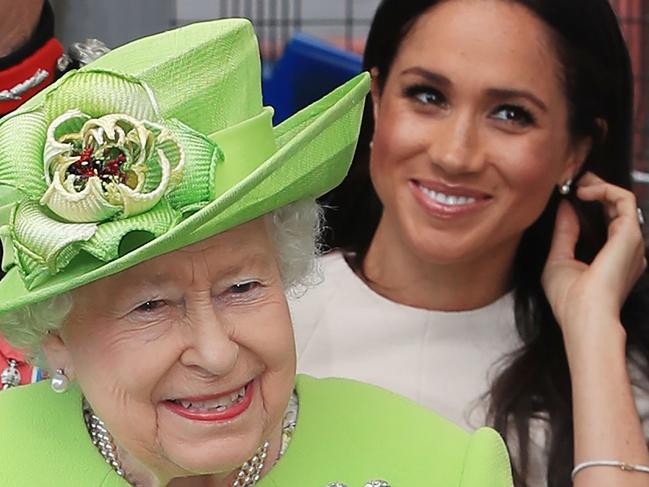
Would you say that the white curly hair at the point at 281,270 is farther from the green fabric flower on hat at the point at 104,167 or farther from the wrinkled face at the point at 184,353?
the green fabric flower on hat at the point at 104,167

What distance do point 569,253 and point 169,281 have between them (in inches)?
61.7

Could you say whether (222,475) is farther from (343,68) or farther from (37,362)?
(343,68)

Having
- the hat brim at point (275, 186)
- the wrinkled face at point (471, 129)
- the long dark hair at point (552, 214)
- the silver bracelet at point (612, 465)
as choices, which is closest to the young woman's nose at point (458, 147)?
the wrinkled face at point (471, 129)

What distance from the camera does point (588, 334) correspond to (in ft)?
9.13

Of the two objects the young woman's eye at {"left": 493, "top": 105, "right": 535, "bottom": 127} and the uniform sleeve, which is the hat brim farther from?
the young woman's eye at {"left": 493, "top": 105, "right": 535, "bottom": 127}

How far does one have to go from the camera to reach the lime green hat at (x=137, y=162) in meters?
1.69

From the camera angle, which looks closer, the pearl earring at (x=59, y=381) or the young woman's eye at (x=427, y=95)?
the pearl earring at (x=59, y=381)

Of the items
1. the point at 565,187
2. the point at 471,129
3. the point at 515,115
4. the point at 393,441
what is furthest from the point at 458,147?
the point at 393,441

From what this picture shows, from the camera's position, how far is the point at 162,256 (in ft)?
5.79

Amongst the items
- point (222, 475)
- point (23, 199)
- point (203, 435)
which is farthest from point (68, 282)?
point (222, 475)

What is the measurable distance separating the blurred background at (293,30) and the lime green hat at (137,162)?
171 cm

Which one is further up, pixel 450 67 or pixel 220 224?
pixel 220 224

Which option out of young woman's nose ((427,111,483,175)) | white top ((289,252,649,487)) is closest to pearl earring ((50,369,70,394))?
white top ((289,252,649,487))

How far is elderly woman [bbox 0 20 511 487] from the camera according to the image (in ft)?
5.57
